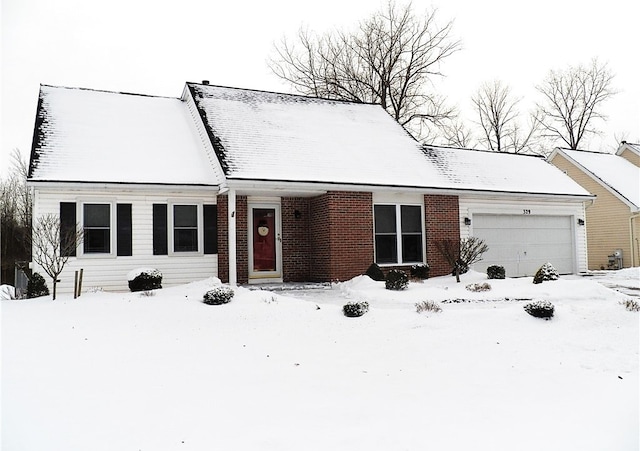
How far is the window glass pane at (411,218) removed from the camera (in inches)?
621

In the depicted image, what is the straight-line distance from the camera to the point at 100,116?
15375 mm

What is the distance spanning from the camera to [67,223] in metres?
12.5

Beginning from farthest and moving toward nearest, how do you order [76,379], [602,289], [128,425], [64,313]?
1. [602,289]
2. [64,313]
3. [76,379]
4. [128,425]

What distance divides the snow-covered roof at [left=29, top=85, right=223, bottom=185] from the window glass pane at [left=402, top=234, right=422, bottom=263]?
5970mm

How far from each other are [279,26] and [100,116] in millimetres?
16765

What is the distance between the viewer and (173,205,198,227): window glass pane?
535 inches

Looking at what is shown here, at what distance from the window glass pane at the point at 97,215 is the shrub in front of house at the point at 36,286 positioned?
162cm

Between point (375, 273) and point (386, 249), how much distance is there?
5.66ft

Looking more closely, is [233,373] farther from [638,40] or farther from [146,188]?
[638,40]

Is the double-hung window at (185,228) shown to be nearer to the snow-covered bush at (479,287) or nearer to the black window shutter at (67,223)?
the black window shutter at (67,223)

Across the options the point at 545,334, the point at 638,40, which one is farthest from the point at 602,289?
the point at 638,40

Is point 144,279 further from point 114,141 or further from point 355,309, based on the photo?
point 355,309

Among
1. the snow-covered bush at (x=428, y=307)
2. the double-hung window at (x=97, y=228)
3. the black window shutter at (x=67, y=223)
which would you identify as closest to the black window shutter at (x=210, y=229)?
the double-hung window at (x=97, y=228)

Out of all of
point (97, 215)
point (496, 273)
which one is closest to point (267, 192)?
point (97, 215)
